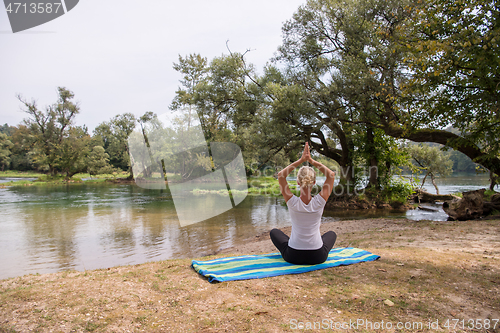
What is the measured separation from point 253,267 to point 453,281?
2554 millimetres

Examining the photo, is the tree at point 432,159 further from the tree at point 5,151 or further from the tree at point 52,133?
the tree at point 5,151

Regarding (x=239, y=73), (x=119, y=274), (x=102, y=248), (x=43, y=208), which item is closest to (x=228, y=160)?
(x=239, y=73)

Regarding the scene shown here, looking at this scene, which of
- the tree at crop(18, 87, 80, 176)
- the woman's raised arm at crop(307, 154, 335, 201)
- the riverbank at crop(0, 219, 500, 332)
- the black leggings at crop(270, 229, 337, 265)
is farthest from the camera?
the tree at crop(18, 87, 80, 176)

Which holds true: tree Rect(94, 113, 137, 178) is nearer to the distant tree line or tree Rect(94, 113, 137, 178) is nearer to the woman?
the distant tree line

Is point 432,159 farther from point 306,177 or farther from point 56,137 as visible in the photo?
point 56,137

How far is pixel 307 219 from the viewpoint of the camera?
12.7 feet

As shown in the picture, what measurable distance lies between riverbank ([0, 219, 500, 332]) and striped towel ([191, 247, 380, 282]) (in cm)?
13

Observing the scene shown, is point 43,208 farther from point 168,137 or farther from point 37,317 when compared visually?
point 37,317

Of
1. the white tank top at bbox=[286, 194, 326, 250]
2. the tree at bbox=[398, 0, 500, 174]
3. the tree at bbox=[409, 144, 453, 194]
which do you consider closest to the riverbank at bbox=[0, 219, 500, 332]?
the white tank top at bbox=[286, 194, 326, 250]

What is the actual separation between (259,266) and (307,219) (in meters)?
1.04

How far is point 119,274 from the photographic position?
13.5ft

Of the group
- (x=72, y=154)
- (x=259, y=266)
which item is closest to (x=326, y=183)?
(x=259, y=266)

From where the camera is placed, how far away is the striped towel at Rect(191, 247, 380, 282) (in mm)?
3778

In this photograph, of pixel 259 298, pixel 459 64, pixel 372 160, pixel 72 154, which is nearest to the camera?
pixel 259 298
